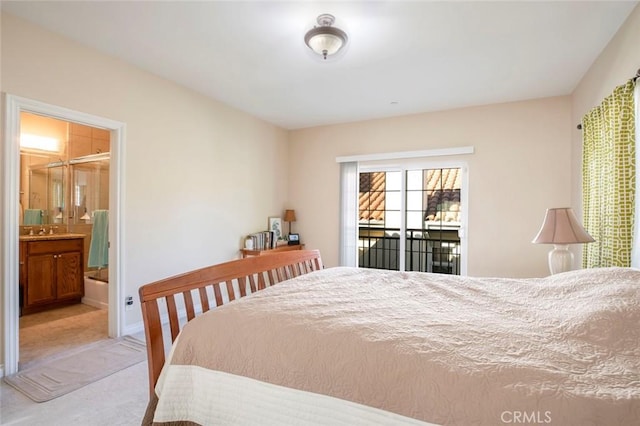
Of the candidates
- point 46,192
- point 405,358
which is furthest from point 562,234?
point 46,192

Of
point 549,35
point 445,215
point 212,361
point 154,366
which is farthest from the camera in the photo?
point 445,215

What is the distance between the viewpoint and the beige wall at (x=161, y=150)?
250 cm

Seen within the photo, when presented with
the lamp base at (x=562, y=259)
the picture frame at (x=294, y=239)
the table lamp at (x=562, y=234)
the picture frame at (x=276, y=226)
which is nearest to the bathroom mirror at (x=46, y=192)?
the picture frame at (x=276, y=226)

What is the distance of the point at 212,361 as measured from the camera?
4.08 ft

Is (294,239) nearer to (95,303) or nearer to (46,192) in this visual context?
(95,303)

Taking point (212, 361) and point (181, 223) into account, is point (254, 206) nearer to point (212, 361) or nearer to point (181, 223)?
point (181, 223)

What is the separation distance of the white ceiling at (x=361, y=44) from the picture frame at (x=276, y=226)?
190 cm

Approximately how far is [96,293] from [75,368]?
1888 millimetres

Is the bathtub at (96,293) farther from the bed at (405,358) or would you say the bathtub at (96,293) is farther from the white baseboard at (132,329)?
the bed at (405,358)

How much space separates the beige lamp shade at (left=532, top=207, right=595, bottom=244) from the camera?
252cm

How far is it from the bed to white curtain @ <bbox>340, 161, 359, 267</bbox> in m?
3.21

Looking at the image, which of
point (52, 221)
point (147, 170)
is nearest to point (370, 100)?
point (147, 170)

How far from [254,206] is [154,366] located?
11.2 ft

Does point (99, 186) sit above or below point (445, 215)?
above
